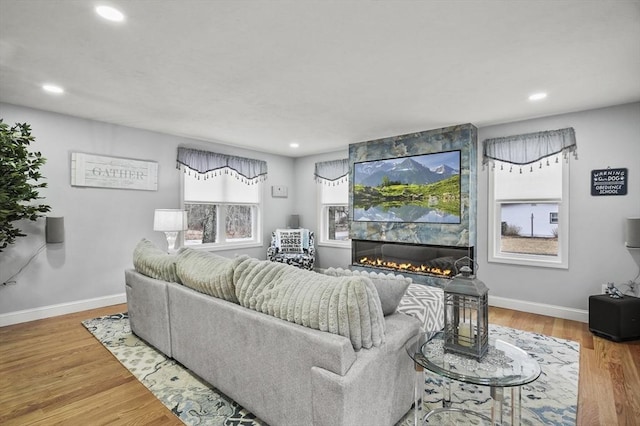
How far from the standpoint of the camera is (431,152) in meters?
4.82

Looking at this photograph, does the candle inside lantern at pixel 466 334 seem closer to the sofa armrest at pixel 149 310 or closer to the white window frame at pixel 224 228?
the sofa armrest at pixel 149 310

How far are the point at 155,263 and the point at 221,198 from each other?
117 inches

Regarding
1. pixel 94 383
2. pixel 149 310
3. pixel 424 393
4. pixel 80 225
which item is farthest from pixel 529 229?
pixel 80 225

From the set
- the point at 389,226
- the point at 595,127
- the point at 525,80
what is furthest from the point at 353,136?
the point at 595,127

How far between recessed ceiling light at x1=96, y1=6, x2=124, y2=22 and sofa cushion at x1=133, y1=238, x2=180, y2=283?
1.76m

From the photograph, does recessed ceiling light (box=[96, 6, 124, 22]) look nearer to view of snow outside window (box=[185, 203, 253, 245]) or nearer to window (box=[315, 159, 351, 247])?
view of snow outside window (box=[185, 203, 253, 245])

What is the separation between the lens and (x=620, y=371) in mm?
2617

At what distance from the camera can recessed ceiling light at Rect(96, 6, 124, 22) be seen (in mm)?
1976

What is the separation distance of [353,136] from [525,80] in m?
2.57

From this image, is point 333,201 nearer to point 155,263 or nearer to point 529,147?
point 529,147

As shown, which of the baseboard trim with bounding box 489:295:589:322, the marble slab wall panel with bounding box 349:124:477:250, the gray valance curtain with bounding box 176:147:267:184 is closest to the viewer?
the baseboard trim with bounding box 489:295:589:322

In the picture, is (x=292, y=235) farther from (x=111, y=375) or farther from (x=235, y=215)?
(x=111, y=375)

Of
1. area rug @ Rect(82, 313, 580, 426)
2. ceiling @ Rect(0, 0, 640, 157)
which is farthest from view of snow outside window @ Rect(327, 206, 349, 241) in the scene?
area rug @ Rect(82, 313, 580, 426)

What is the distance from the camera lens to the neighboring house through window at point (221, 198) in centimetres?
534
